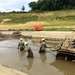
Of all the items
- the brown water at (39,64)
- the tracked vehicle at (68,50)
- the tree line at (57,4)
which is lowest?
the brown water at (39,64)

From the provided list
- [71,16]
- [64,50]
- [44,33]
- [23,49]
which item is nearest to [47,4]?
[71,16]

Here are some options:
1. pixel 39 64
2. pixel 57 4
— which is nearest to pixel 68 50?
pixel 39 64

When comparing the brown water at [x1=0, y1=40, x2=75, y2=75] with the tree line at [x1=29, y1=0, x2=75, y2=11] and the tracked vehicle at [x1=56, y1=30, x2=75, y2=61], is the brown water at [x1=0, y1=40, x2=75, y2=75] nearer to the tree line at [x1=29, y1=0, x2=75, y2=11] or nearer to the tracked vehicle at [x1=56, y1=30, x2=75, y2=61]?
the tracked vehicle at [x1=56, y1=30, x2=75, y2=61]

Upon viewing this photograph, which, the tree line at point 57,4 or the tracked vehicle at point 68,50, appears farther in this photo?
the tree line at point 57,4

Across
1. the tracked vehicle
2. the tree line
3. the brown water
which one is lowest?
the brown water

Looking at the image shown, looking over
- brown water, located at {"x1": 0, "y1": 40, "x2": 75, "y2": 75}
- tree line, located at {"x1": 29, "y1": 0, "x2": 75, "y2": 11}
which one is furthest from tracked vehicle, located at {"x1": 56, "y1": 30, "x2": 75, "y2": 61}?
tree line, located at {"x1": 29, "y1": 0, "x2": 75, "y2": 11}

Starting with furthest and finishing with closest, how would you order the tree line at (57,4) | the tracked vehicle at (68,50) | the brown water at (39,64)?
the tree line at (57,4) → the tracked vehicle at (68,50) → the brown water at (39,64)

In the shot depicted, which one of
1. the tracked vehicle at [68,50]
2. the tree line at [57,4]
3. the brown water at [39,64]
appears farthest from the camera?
the tree line at [57,4]

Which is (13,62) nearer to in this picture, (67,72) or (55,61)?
(55,61)

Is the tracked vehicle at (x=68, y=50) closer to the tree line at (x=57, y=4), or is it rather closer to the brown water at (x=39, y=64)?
the brown water at (x=39, y=64)

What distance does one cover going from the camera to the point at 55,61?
63.1 ft

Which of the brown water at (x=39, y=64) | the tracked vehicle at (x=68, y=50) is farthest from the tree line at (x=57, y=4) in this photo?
the tracked vehicle at (x=68, y=50)

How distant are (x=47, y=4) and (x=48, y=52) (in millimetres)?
57419

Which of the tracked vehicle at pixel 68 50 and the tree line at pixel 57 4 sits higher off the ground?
the tree line at pixel 57 4
